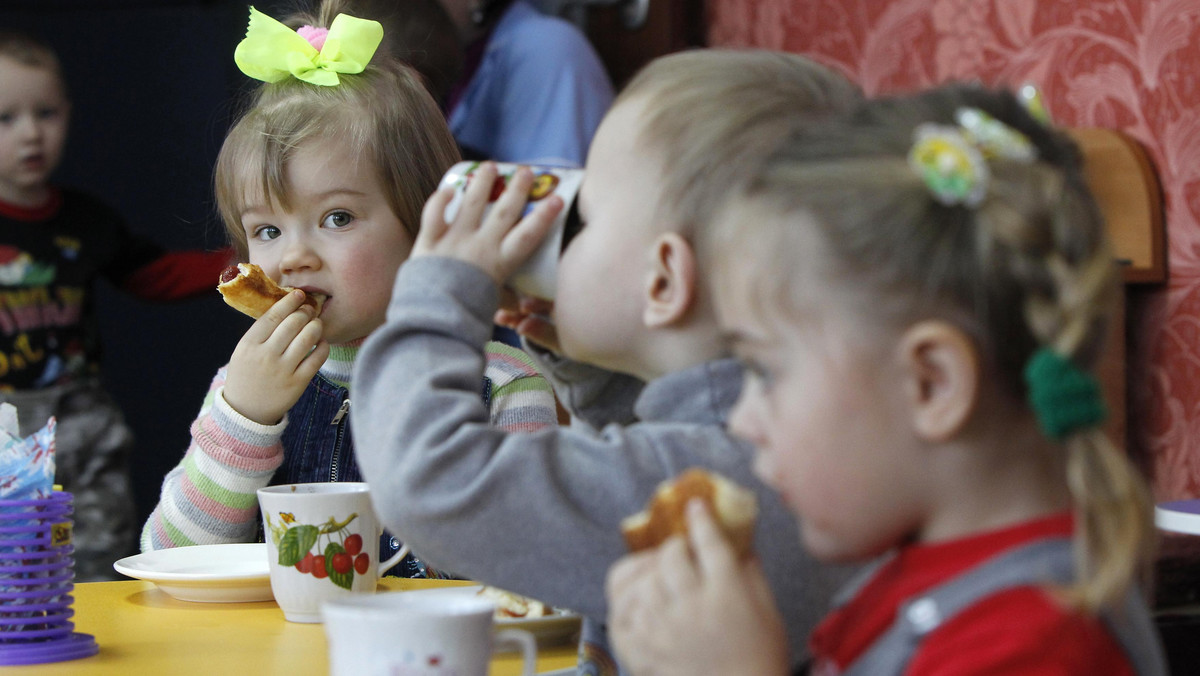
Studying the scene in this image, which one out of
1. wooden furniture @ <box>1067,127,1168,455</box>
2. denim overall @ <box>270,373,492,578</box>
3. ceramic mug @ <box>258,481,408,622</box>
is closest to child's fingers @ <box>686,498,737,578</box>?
ceramic mug @ <box>258,481,408,622</box>

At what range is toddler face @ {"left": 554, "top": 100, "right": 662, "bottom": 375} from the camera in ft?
2.79

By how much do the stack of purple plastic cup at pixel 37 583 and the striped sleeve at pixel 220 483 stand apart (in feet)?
1.34

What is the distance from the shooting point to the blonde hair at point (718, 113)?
0.82 metres

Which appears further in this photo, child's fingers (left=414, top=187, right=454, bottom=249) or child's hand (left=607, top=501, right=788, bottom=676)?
child's fingers (left=414, top=187, right=454, bottom=249)

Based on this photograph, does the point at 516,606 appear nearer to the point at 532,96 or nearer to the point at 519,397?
the point at 519,397

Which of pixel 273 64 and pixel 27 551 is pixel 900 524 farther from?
pixel 273 64

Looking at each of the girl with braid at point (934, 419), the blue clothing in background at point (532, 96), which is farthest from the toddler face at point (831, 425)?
the blue clothing in background at point (532, 96)

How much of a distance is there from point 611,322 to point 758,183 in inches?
7.7

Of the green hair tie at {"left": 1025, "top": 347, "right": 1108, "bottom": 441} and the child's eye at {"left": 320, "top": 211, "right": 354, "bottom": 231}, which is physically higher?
the child's eye at {"left": 320, "top": 211, "right": 354, "bottom": 231}

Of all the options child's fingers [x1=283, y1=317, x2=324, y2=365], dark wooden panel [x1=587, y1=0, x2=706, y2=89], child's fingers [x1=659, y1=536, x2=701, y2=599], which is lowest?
child's fingers [x1=659, y1=536, x2=701, y2=599]

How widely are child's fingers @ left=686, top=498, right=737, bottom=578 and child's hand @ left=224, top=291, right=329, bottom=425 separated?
2.89ft

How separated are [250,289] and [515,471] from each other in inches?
29.9

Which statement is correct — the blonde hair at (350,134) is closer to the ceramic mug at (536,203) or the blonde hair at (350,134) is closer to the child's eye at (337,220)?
the child's eye at (337,220)

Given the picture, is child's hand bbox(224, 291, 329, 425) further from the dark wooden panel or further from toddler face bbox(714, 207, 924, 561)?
the dark wooden panel
